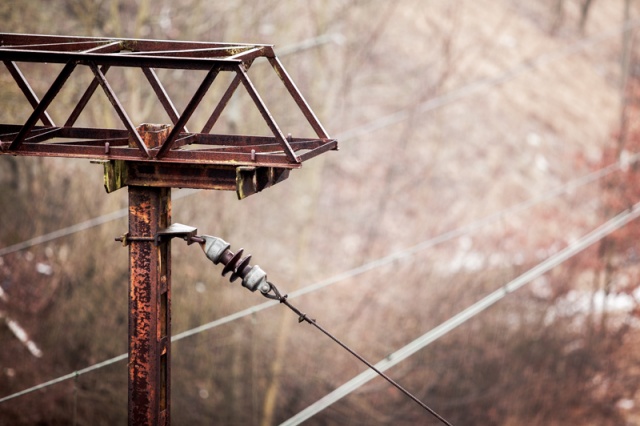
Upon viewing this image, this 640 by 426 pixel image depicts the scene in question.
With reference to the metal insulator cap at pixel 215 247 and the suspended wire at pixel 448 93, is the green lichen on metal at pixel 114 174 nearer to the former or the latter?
the metal insulator cap at pixel 215 247

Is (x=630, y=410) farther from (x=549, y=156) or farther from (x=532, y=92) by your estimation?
(x=532, y=92)

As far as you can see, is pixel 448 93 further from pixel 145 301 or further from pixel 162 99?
pixel 145 301

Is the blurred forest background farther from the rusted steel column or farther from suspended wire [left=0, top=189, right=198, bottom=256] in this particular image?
the rusted steel column

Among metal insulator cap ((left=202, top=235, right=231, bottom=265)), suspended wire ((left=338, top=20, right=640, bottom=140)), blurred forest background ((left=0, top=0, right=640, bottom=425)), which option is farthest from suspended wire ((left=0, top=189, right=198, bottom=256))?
metal insulator cap ((left=202, top=235, right=231, bottom=265))

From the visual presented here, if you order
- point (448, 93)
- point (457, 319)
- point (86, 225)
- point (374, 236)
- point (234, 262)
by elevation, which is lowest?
point (234, 262)

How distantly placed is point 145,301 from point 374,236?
1486 cm

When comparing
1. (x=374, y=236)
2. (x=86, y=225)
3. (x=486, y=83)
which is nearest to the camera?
(x=86, y=225)

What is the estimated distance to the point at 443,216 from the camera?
20016 millimetres

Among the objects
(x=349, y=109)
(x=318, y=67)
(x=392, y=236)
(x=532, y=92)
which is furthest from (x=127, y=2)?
(x=532, y=92)

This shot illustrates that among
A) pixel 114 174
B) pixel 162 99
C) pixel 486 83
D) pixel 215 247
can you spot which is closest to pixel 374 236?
pixel 486 83

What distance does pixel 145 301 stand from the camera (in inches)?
184

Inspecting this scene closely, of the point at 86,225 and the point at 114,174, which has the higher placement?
the point at 86,225

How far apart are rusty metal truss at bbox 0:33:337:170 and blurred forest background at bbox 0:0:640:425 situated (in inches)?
258

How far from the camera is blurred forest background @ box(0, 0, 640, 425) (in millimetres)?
14672
